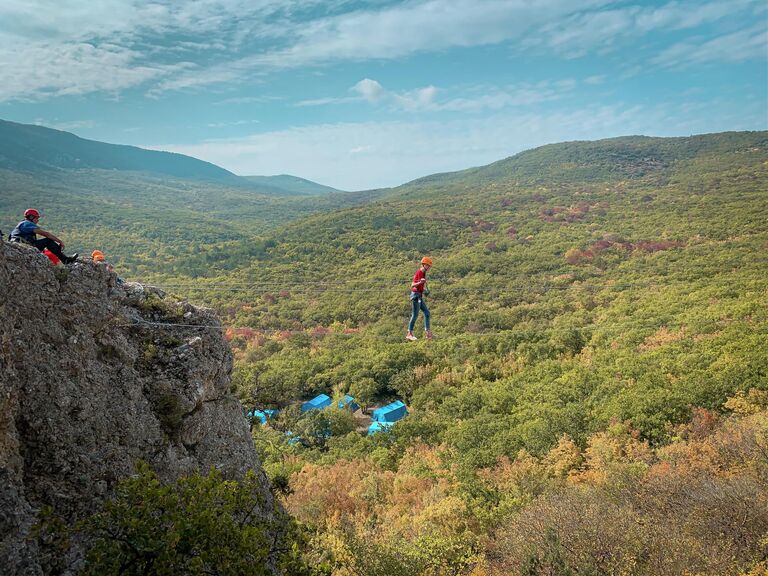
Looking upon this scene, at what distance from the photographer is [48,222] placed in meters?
101

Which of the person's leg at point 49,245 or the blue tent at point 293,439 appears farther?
the blue tent at point 293,439

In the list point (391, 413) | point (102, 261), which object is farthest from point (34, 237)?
point (391, 413)

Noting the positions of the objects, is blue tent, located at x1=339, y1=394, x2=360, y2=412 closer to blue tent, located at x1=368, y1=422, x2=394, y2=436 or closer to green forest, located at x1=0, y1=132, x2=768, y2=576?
green forest, located at x1=0, y1=132, x2=768, y2=576

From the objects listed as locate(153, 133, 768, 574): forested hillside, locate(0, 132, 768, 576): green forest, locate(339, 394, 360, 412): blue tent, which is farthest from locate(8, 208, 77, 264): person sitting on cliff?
locate(339, 394, 360, 412): blue tent

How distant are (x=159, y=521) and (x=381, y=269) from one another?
204 ft

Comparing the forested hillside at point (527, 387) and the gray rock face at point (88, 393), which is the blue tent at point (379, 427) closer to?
the forested hillside at point (527, 387)

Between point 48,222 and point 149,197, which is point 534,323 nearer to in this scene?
point 48,222

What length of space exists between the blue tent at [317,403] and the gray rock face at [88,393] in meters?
23.0

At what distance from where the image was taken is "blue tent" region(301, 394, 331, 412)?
3541 cm

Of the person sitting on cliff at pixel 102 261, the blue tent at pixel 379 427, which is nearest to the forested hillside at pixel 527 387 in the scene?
the blue tent at pixel 379 427

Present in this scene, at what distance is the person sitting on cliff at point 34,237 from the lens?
9.36 meters

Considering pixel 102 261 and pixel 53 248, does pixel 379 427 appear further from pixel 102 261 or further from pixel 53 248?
pixel 53 248

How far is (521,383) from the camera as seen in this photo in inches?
1234

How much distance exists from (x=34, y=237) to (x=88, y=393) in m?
3.59
